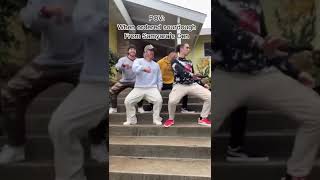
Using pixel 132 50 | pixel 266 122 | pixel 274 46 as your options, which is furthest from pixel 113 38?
pixel 266 122

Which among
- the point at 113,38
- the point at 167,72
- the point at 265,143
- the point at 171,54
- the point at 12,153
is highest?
the point at 113,38

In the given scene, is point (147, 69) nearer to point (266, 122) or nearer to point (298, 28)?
point (266, 122)

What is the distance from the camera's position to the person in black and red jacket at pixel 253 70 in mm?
2307

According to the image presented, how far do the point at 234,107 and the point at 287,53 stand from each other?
48 cm

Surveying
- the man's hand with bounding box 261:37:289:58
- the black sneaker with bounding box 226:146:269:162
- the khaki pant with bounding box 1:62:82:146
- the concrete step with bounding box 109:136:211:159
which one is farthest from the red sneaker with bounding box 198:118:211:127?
the khaki pant with bounding box 1:62:82:146

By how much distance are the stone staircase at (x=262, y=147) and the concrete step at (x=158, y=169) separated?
0.42 feet

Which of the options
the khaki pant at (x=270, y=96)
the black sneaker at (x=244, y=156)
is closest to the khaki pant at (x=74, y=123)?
the khaki pant at (x=270, y=96)

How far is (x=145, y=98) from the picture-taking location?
2.48 m

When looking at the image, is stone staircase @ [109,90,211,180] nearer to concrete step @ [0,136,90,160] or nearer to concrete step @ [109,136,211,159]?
concrete step @ [109,136,211,159]

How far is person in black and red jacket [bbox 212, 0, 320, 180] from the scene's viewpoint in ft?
7.57

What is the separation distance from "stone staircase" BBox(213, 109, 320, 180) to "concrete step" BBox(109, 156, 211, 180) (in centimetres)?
13

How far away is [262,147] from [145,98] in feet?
2.79

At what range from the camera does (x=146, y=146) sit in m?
2.55

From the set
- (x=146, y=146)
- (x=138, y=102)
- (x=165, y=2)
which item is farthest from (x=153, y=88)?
(x=165, y=2)
